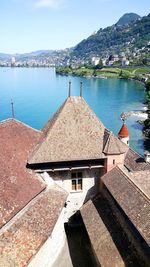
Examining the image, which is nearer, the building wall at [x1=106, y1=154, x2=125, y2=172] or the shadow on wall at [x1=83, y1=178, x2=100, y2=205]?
the building wall at [x1=106, y1=154, x2=125, y2=172]

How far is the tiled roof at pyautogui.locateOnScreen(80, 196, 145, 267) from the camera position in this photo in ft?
59.6

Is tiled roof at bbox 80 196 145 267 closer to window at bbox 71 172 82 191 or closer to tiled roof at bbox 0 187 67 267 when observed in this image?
window at bbox 71 172 82 191

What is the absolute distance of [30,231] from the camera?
719 inches

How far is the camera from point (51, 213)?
65.7 ft

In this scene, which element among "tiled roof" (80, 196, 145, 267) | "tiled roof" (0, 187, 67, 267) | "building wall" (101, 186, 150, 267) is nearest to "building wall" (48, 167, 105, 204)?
"tiled roof" (80, 196, 145, 267)

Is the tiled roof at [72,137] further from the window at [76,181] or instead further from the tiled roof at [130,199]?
the tiled roof at [130,199]

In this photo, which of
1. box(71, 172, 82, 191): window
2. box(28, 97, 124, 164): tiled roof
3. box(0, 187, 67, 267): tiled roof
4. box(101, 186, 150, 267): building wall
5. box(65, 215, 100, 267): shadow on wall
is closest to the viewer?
box(0, 187, 67, 267): tiled roof

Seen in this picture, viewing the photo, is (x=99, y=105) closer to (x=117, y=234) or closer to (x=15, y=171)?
(x=15, y=171)

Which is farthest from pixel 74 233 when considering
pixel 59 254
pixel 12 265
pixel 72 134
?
pixel 12 265

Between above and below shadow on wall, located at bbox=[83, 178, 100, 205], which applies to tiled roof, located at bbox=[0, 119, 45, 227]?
above

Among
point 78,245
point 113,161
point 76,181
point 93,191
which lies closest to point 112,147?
point 113,161

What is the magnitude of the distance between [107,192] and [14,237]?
8.94 meters

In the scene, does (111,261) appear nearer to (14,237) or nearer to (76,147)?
(14,237)

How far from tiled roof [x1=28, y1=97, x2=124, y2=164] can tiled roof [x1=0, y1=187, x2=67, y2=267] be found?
335 centimetres
